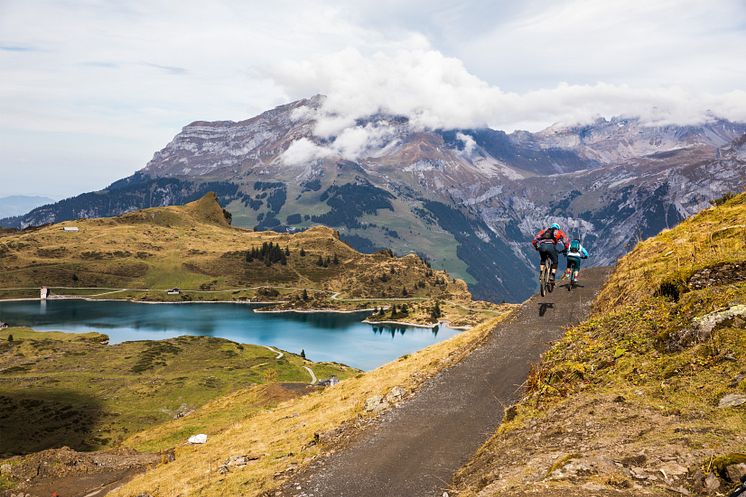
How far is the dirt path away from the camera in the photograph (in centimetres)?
1711

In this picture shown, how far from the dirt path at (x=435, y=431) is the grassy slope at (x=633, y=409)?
1.46 meters

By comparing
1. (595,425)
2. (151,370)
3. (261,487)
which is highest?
(595,425)

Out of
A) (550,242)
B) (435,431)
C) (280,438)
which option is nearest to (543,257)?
(550,242)

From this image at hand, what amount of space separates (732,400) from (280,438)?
20960 mm

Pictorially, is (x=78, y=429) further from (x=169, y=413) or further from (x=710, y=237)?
(x=710, y=237)

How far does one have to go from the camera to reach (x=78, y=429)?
287 ft

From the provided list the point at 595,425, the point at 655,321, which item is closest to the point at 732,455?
the point at 595,425

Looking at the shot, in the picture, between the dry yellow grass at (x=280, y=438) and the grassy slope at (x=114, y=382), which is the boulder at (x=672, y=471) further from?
the grassy slope at (x=114, y=382)

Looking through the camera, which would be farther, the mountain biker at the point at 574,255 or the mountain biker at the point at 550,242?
the mountain biker at the point at 574,255

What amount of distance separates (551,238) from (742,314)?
16077mm

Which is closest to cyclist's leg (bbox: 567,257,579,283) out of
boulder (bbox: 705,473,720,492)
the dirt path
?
the dirt path

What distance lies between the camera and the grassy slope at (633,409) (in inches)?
443

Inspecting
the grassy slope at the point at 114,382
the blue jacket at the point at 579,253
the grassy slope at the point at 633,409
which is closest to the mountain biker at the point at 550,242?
the blue jacket at the point at 579,253

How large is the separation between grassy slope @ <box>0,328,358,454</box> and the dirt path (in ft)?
159
